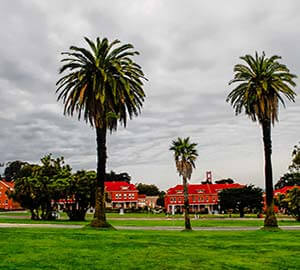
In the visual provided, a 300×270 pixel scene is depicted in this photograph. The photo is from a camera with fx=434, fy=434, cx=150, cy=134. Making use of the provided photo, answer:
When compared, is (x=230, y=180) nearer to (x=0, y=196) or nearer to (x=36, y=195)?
(x=0, y=196)

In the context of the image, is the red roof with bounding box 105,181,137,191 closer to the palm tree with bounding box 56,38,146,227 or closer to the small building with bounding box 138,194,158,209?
the small building with bounding box 138,194,158,209

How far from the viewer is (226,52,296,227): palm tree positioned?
1748 inches

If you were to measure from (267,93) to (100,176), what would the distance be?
62.7ft

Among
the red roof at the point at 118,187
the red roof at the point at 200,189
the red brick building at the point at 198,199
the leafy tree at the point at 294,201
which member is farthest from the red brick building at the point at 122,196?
the leafy tree at the point at 294,201

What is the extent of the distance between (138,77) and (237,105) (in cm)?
1308

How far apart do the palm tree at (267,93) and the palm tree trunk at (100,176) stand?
15845 mm

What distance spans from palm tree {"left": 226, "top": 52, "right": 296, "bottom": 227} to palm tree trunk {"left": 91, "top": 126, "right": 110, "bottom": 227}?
15.8 meters

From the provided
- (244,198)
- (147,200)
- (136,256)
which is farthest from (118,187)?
(136,256)

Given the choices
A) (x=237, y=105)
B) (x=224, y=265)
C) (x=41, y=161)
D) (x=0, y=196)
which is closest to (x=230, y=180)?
(x=0, y=196)

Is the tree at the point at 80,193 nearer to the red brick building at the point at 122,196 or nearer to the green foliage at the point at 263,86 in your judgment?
the green foliage at the point at 263,86

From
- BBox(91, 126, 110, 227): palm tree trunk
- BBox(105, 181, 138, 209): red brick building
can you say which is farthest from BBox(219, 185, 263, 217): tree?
BBox(91, 126, 110, 227): palm tree trunk

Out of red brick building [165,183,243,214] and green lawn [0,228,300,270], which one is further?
red brick building [165,183,243,214]

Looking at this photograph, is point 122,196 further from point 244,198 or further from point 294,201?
point 294,201

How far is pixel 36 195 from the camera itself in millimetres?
66688
